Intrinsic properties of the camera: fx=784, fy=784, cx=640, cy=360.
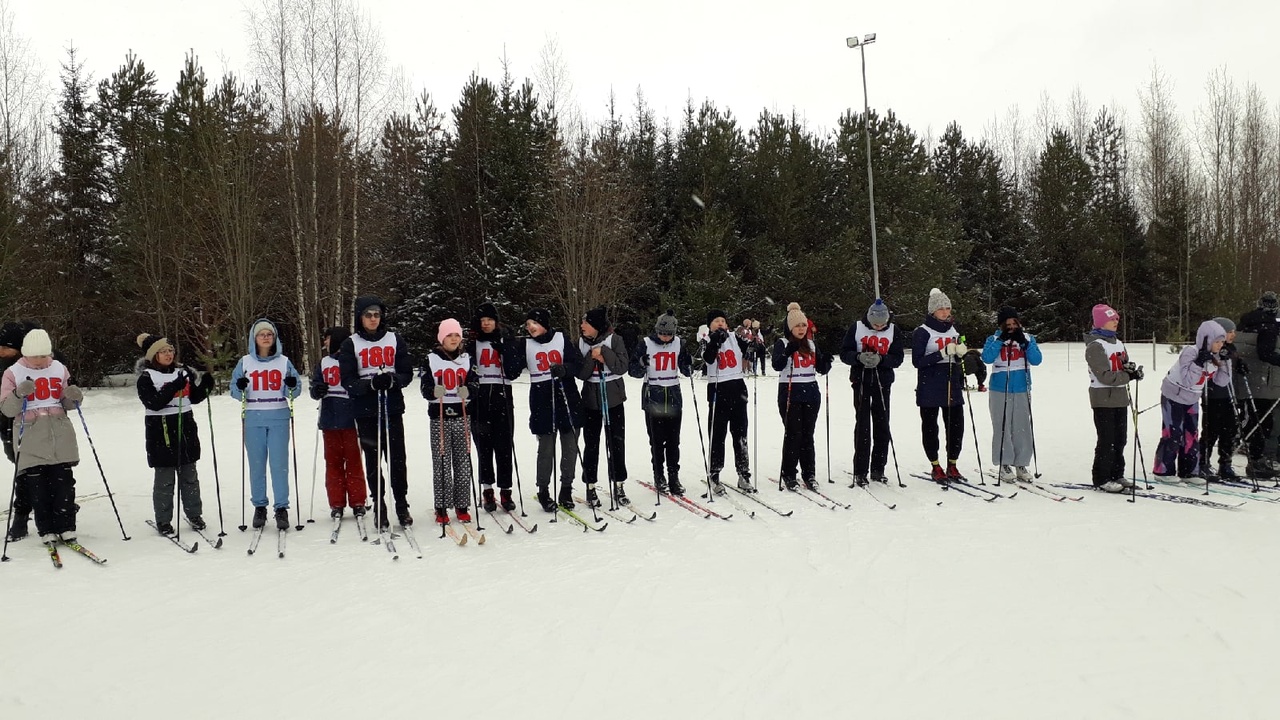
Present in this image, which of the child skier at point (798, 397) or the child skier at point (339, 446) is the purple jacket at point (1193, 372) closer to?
the child skier at point (798, 397)

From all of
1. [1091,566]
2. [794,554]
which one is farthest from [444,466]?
[1091,566]

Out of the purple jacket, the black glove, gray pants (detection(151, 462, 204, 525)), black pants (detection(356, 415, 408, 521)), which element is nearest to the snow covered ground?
gray pants (detection(151, 462, 204, 525))

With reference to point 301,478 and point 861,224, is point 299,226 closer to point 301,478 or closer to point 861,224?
point 301,478

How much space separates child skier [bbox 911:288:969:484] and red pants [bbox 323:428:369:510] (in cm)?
508

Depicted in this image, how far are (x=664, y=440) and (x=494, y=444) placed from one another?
1.64 meters

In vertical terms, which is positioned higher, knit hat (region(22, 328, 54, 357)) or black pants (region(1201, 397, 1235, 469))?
knit hat (region(22, 328, 54, 357))

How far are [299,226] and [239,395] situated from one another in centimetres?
1446

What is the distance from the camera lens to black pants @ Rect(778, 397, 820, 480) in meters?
7.50

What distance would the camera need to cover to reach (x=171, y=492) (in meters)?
6.24

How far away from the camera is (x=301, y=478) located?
29.6 feet

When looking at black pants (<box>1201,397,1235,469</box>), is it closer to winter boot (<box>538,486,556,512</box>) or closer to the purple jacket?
the purple jacket

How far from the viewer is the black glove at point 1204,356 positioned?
7.29 metres

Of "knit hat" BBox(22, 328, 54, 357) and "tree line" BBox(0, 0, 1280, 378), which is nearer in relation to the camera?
"knit hat" BBox(22, 328, 54, 357)

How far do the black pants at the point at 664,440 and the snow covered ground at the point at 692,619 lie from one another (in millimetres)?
934
